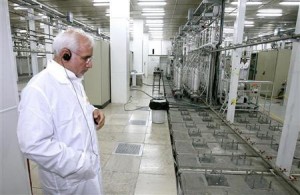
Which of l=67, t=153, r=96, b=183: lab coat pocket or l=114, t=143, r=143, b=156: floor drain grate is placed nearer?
l=67, t=153, r=96, b=183: lab coat pocket

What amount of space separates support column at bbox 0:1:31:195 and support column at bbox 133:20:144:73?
10.0 metres

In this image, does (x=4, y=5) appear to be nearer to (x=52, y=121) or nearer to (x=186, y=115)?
(x=52, y=121)

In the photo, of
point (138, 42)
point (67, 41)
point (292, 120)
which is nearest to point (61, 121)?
point (67, 41)

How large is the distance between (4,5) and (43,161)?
109cm

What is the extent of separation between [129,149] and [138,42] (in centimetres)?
895

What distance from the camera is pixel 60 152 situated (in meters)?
0.97

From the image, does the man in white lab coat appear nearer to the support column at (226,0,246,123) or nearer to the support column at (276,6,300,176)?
the support column at (276,6,300,176)

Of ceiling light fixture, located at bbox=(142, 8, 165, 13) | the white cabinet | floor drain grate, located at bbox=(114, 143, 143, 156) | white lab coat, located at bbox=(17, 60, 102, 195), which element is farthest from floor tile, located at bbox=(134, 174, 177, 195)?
ceiling light fixture, located at bbox=(142, 8, 165, 13)

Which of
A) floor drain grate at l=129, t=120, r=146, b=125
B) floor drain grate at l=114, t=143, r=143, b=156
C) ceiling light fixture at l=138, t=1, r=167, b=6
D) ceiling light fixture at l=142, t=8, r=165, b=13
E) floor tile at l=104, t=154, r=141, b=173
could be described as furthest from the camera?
ceiling light fixture at l=142, t=8, r=165, b=13

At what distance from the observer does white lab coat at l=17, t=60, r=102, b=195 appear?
93 centimetres

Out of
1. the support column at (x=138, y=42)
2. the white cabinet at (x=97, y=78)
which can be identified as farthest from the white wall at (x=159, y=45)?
the white cabinet at (x=97, y=78)

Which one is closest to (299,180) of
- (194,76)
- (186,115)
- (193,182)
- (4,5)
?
(193,182)

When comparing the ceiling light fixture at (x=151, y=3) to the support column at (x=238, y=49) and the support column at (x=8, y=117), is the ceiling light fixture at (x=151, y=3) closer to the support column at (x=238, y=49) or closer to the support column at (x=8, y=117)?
the support column at (x=238, y=49)

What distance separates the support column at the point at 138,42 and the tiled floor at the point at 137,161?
24.3 ft
